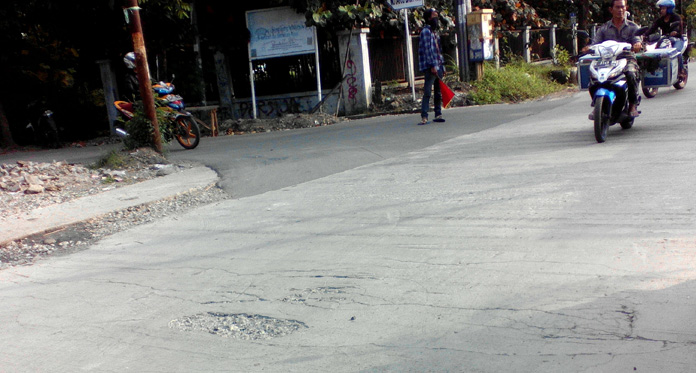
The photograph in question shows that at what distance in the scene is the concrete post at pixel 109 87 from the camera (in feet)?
57.9

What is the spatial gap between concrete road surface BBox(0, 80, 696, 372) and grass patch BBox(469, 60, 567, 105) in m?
8.83

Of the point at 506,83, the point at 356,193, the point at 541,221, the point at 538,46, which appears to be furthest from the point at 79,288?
the point at 538,46

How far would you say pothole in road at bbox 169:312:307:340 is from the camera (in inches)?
161

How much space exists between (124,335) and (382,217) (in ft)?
9.24

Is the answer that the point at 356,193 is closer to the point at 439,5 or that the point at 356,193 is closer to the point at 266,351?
the point at 266,351

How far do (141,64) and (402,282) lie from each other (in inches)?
298

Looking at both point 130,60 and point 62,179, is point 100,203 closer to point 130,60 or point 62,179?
point 62,179

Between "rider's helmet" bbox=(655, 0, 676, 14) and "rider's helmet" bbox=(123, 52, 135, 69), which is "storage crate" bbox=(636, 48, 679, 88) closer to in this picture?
"rider's helmet" bbox=(655, 0, 676, 14)

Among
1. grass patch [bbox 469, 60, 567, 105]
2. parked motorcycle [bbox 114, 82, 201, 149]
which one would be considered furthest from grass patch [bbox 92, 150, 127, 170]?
grass patch [bbox 469, 60, 567, 105]

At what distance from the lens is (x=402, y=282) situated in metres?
4.62

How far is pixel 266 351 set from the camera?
3.83m

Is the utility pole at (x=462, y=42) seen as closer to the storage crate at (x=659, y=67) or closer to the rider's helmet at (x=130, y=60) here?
the storage crate at (x=659, y=67)

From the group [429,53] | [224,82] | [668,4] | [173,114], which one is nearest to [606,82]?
[429,53]

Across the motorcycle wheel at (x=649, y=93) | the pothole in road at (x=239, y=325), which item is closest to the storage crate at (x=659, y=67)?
the motorcycle wheel at (x=649, y=93)
